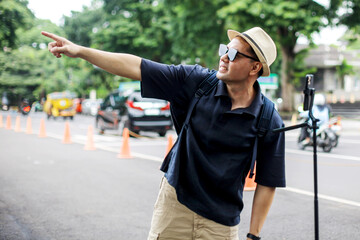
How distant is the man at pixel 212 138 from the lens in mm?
2244

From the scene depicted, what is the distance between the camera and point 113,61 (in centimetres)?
225

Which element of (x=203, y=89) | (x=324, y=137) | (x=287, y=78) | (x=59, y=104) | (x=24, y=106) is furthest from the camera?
(x=287, y=78)

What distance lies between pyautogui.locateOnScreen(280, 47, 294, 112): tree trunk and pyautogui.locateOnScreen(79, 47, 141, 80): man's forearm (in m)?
26.7

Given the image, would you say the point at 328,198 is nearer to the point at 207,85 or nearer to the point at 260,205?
the point at 260,205

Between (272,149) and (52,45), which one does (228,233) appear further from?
(52,45)

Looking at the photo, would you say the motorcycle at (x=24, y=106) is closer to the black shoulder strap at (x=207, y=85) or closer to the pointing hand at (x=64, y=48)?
the pointing hand at (x=64, y=48)

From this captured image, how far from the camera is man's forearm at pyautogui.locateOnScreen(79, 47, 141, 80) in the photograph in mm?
2227

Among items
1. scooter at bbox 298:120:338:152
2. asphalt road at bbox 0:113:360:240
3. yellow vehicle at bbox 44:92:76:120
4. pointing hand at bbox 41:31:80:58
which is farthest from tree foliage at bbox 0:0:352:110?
scooter at bbox 298:120:338:152

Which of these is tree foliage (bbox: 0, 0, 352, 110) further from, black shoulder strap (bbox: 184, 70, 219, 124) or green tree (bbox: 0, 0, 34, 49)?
black shoulder strap (bbox: 184, 70, 219, 124)

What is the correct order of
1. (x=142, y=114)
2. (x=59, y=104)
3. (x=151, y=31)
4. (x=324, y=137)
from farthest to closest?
(x=151, y=31), (x=59, y=104), (x=142, y=114), (x=324, y=137)

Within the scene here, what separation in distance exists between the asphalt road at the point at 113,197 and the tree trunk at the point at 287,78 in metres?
17.0

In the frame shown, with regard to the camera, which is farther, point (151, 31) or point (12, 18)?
point (151, 31)

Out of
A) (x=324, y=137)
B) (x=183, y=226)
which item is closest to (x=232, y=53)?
(x=183, y=226)

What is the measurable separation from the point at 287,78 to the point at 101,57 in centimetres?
2705
